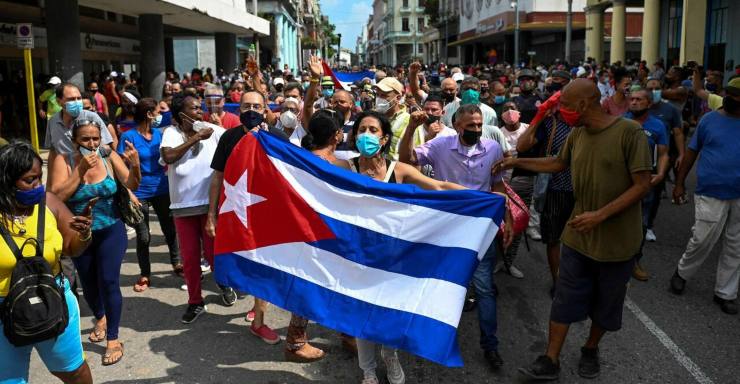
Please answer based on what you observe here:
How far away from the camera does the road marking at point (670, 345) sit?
418 cm

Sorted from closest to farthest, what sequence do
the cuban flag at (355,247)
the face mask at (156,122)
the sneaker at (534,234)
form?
the cuban flag at (355,247), the face mask at (156,122), the sneaker at (534,234)

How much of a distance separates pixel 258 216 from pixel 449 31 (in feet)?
231

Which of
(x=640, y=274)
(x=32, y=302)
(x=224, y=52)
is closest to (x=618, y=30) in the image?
(x=224, y=52)

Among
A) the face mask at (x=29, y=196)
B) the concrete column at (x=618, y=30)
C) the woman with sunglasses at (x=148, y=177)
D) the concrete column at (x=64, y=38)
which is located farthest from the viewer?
the concrete column at (x=618, y=30)

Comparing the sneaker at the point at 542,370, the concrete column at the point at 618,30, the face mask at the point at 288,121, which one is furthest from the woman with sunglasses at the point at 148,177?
the concrete column at the point at 618,30

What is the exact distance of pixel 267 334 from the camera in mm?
4812

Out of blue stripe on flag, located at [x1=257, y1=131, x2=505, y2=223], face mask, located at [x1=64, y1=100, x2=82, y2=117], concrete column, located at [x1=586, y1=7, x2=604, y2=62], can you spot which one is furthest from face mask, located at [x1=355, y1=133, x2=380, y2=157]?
concrete column, located at [x1=586, y1=7, x2=604, y2=62]

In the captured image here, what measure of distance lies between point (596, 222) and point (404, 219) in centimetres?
118

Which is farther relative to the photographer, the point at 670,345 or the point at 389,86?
the point at 389,86

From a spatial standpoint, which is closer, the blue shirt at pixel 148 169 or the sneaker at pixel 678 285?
the sneaker at pixel 678 285

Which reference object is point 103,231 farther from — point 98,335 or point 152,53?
point 152,53

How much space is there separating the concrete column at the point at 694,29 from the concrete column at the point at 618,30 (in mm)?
6971

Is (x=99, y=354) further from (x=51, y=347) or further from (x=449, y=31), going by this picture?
(x=449, y=31)

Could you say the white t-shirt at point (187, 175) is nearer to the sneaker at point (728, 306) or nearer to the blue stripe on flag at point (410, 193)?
the blue stripe on flag at point (410, 193)
